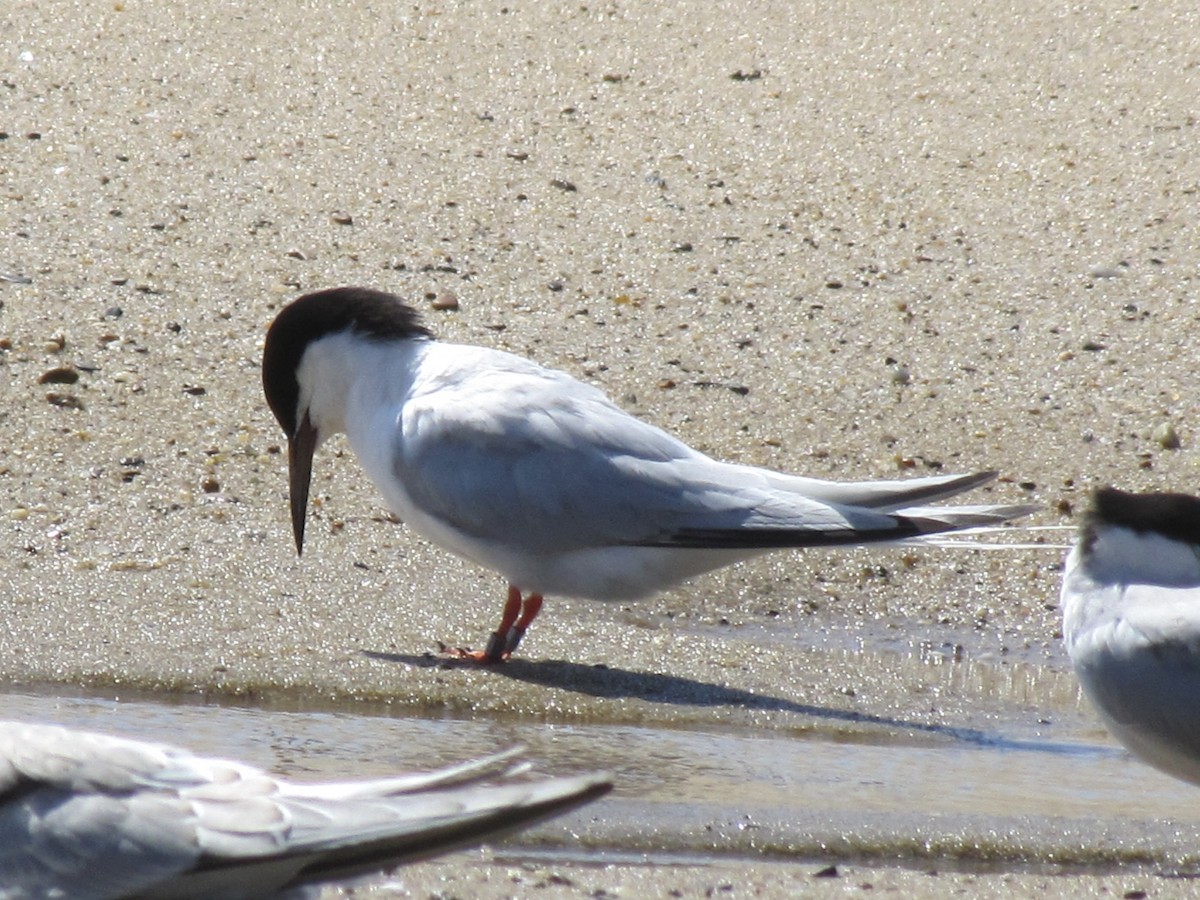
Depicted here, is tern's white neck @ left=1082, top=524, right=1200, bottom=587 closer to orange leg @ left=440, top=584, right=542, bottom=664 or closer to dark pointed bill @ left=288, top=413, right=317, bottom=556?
orange leg @ left=440, top=584, right=542, bottom=664

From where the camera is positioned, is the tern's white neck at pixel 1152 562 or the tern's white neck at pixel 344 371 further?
the tern's white neck at pixel 344 371

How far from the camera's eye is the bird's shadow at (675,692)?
15.0ft

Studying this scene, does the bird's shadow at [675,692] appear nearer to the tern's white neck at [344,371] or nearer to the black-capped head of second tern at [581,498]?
the black-capped head of second tern at [581,498]

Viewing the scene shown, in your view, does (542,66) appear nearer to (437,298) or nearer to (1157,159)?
(437,298)

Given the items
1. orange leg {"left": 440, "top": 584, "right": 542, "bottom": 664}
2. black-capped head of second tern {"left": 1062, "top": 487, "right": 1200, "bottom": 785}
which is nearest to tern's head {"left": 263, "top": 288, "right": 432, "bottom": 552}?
orange leg {"left": 440, "top": 584, "right": 542, "bottom": 664}

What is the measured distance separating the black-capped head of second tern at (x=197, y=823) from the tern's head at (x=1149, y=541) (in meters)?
1.95

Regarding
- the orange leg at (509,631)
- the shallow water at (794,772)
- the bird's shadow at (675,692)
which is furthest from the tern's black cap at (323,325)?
the shallow water at (794,772)

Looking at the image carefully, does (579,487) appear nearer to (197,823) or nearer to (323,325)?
(323,325)

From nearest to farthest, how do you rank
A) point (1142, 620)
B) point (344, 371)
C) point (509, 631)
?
point (1142, 620) < point (509, 631) < point (344, 371)

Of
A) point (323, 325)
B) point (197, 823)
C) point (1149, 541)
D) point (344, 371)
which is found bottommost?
point (197, 823)

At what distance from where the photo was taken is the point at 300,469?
18.3ft

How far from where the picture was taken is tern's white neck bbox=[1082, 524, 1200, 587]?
411 cm

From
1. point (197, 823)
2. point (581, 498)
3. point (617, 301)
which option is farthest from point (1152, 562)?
point (617, 301)

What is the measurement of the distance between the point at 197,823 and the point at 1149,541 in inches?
90.3
